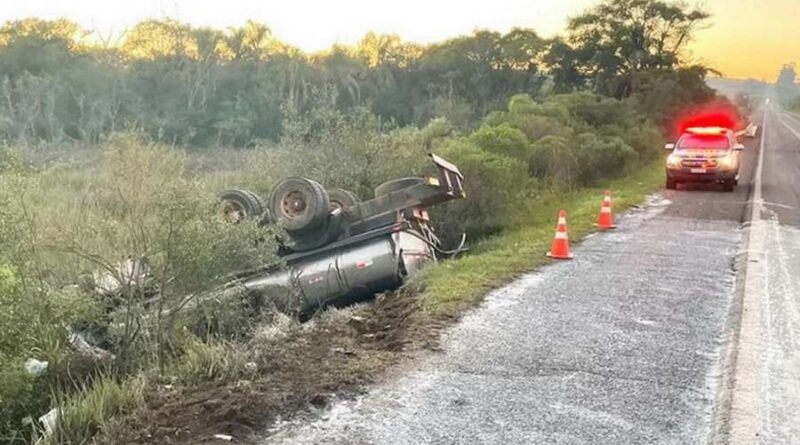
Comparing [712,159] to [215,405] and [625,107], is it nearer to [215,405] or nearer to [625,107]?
[625,107]

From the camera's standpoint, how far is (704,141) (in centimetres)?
2078

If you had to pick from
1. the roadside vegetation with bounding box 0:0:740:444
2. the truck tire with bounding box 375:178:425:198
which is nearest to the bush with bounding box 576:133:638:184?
the roadside vegetation with bounding box 0:0:740:444

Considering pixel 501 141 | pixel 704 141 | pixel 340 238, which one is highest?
pixel 501 141

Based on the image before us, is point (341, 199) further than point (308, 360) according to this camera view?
Yes

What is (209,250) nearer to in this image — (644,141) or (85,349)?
(85,349)

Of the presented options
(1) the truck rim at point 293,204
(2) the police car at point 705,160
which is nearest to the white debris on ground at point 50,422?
(1) the truck rim at point 293,204

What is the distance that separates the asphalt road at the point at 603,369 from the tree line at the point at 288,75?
34508mm

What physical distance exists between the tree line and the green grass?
23.1 metres

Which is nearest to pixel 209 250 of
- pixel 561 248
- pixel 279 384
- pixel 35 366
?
pixel 35 366

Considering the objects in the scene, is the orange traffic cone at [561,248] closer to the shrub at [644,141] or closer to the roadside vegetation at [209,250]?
the roadside vegetation at [209,250]

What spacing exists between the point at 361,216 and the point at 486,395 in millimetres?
6524

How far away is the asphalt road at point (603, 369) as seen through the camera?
4.66m

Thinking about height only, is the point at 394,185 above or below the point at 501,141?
below

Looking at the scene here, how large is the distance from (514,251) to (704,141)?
481 inches
